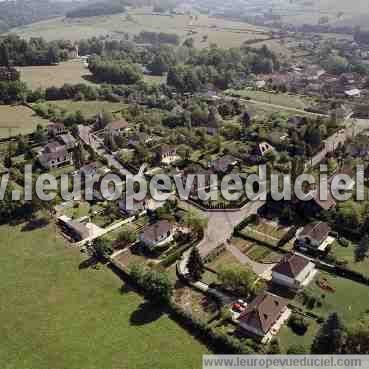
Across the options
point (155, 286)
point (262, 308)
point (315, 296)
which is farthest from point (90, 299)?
point (315, 296)

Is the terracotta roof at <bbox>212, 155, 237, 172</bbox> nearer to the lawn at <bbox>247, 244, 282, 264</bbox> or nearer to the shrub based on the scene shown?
the lawn at <bbox>247, 244, 282, 264</bbox>

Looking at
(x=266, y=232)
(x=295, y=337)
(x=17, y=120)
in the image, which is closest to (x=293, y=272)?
(x=295, y=337)

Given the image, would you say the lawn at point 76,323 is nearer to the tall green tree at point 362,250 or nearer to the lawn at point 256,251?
the lawn at point 256,251

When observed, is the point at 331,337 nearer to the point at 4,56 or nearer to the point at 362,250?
the point at 362,250

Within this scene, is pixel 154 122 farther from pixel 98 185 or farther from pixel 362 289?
pixel 362 289

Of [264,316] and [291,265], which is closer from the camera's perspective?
[264,316]

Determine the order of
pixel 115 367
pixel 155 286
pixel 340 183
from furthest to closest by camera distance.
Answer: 1. pixel 340 183
2. pixel 155 286
3. pixel 115 367
